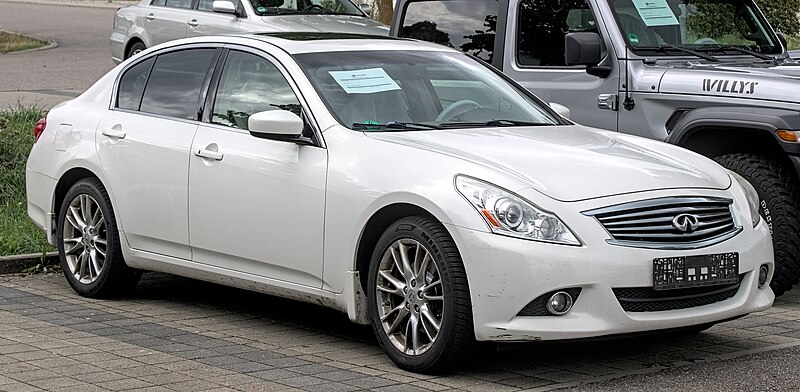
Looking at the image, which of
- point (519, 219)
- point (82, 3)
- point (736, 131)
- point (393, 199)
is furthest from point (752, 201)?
point (82, 3)

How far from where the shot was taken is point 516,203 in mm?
6047

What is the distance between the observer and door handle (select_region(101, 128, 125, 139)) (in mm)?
7932

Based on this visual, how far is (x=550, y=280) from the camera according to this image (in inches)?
233

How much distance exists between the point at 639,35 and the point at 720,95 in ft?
2.95

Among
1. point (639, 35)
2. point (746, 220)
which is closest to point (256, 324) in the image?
point (746, 220)

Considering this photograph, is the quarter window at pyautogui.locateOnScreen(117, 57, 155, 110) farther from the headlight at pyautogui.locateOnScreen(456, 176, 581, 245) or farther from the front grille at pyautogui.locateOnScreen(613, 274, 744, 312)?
the front grille at pyautogui.locateOnScreen(613, 274, 744, 312)

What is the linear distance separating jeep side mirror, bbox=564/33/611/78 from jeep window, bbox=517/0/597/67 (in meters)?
0.35

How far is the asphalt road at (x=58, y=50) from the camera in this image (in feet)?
65.8

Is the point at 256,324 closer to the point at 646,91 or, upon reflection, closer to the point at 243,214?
the point at 243,214

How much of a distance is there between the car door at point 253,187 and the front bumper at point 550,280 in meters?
0.99

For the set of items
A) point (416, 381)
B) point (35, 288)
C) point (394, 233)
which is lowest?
point (35, 288)

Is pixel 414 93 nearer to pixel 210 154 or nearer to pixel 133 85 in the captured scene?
pixel 210 154

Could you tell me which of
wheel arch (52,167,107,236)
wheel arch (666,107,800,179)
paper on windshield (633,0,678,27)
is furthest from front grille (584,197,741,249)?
wheel arch (52,167,107,236)

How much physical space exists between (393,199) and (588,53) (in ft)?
9.75
